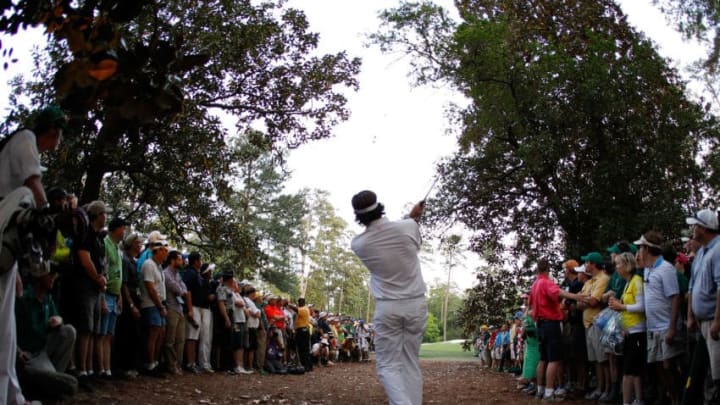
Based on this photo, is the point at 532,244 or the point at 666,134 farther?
the point at 532,244

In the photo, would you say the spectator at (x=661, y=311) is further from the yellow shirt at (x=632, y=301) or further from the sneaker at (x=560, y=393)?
the sneaker at (x=560, y=393)

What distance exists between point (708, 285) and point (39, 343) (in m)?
5.92

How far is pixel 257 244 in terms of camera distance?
16.4m

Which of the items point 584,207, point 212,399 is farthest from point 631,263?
point 584,207

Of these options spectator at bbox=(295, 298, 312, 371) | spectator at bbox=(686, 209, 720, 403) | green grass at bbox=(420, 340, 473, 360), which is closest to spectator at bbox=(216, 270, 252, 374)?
spectator at bbox=(295, 298, 312, 371)

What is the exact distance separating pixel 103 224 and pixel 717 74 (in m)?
23.8

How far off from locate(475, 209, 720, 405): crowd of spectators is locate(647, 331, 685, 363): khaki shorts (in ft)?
0.04

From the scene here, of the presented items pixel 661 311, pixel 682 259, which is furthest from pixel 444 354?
pixel 661 311

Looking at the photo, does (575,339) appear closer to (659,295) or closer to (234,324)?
(659,295)

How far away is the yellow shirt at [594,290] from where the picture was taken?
9.02 meters

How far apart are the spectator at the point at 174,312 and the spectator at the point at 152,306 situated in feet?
1.80

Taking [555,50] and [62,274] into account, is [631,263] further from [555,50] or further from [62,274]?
[555,50]

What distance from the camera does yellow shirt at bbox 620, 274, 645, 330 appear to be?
7645 mm

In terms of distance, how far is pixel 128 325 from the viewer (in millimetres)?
9406
